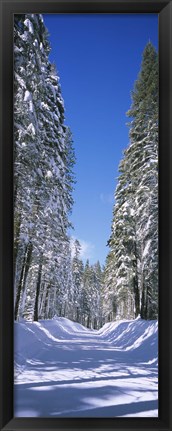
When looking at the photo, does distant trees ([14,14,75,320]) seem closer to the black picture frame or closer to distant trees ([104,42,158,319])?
the black picture frame

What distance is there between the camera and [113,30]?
10.0ft

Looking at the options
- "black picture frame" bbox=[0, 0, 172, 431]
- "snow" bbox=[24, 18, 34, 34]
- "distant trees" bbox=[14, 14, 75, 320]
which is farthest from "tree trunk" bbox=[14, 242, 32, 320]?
"snow" bbox=[24, 18, 34, 34]

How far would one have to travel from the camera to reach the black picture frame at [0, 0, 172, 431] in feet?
8.10

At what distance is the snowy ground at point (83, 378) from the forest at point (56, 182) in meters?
0.39

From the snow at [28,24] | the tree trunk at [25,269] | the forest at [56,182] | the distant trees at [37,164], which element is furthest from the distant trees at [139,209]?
the snow at [28,24]

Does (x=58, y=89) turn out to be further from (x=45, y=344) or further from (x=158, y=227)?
(x=45, y=344)

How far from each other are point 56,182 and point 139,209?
0.94m

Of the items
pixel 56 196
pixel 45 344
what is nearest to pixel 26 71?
pixel 56 196
